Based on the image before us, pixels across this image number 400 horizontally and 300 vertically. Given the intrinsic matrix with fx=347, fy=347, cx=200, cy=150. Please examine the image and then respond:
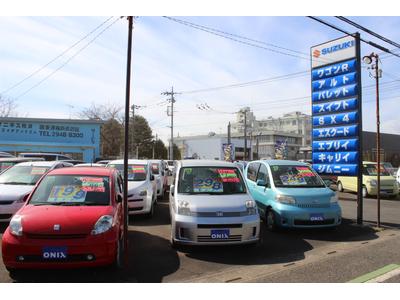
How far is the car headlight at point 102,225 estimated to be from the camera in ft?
16.4

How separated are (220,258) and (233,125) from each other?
106040 mm

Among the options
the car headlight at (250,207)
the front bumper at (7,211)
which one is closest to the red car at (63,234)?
the car headlight at (250,207)

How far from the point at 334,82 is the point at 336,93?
1.28ft

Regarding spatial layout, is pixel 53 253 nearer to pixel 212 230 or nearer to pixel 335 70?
pixel 212 230

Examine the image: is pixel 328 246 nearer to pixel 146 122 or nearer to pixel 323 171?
pixel 323 171

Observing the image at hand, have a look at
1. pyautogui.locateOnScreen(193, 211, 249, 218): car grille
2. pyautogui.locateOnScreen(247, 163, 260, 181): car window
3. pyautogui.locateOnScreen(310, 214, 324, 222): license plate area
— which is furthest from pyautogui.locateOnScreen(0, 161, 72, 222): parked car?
pyautogui.locateOnScreen(310, 214, 324, 222): license plate area

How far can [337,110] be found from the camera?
36.1 feet

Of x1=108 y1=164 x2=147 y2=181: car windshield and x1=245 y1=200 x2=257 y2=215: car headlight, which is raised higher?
x1=108 y1=164 x2=147 y2=181: car windshield

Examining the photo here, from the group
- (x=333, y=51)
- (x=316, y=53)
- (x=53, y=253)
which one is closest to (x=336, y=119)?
(x=333, y=51)

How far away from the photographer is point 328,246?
23.7 ft

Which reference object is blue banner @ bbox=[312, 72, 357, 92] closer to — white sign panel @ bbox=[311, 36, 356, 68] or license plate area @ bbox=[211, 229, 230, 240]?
white sign panel @ bbox=[311, 36, 356, 68]

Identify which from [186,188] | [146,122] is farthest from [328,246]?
[146,122]

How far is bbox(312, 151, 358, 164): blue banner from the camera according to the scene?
405 inches

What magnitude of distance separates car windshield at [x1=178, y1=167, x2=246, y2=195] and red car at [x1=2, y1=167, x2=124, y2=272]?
1885 millimetres
